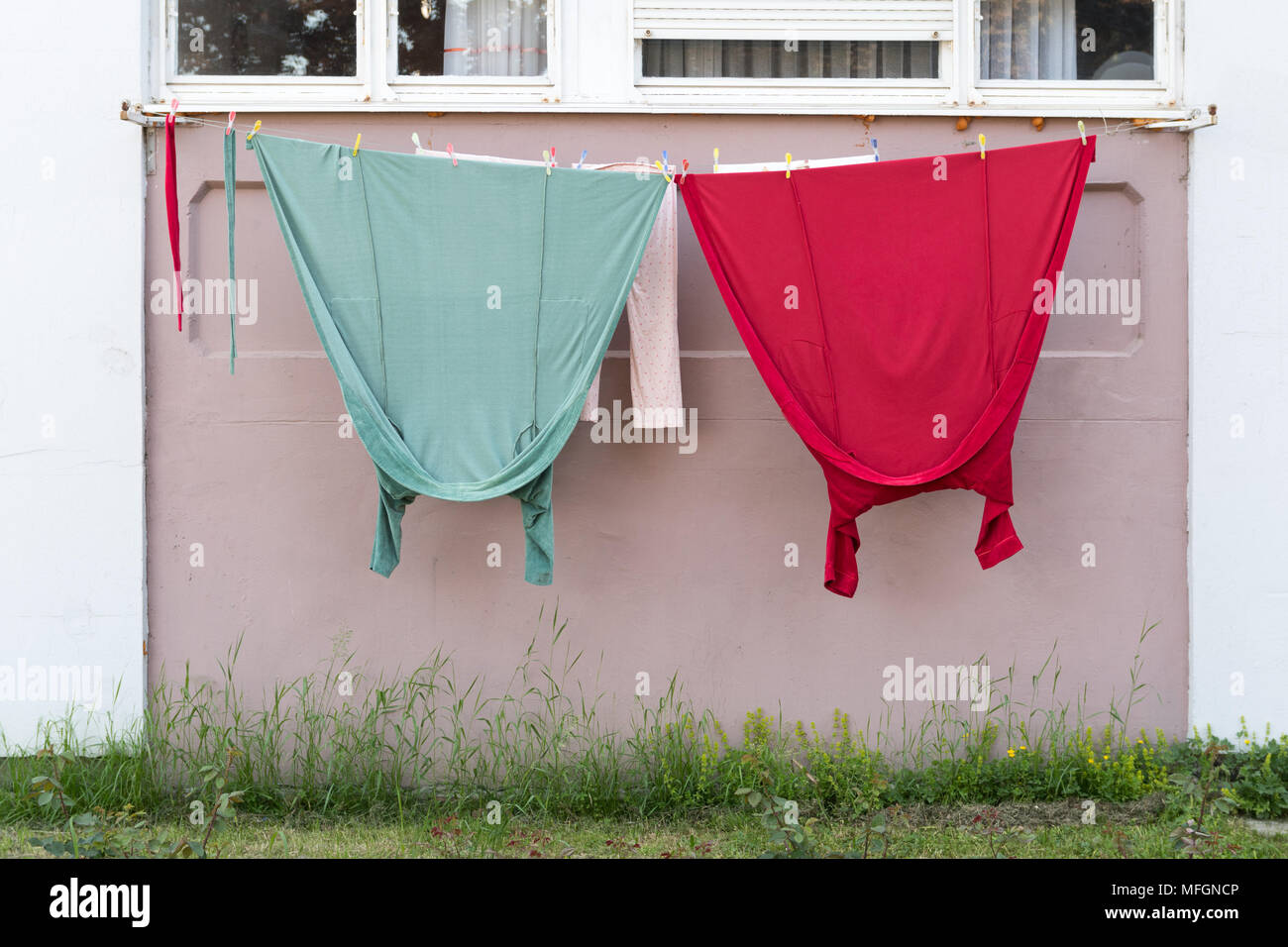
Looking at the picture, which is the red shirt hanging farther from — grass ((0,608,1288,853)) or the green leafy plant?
the green leafy plant

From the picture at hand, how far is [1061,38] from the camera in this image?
4.14 metres

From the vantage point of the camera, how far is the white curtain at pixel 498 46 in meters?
4.08

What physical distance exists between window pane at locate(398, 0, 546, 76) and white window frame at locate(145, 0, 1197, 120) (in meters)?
0.07

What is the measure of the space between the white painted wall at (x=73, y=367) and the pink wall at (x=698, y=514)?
0.10 meters

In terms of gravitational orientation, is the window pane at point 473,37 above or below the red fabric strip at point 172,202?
above

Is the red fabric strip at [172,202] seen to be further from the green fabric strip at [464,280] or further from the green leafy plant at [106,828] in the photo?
the green leafy plant at [106,828]

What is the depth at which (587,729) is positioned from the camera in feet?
12.8

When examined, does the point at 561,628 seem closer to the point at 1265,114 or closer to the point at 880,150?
the point at 880,150

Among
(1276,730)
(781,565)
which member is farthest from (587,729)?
(1276,730)

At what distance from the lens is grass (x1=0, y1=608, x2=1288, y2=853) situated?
3.71 metres

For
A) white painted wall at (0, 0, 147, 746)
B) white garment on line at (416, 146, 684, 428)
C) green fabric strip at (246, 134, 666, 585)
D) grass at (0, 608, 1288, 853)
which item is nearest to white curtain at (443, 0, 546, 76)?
white garment on line at (416, 146, 684, 428)

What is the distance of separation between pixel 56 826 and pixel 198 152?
2511 mm

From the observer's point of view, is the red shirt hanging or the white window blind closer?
the red shirt hanging

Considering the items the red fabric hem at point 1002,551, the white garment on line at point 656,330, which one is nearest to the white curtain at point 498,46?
the white garment on line at point 656,330
